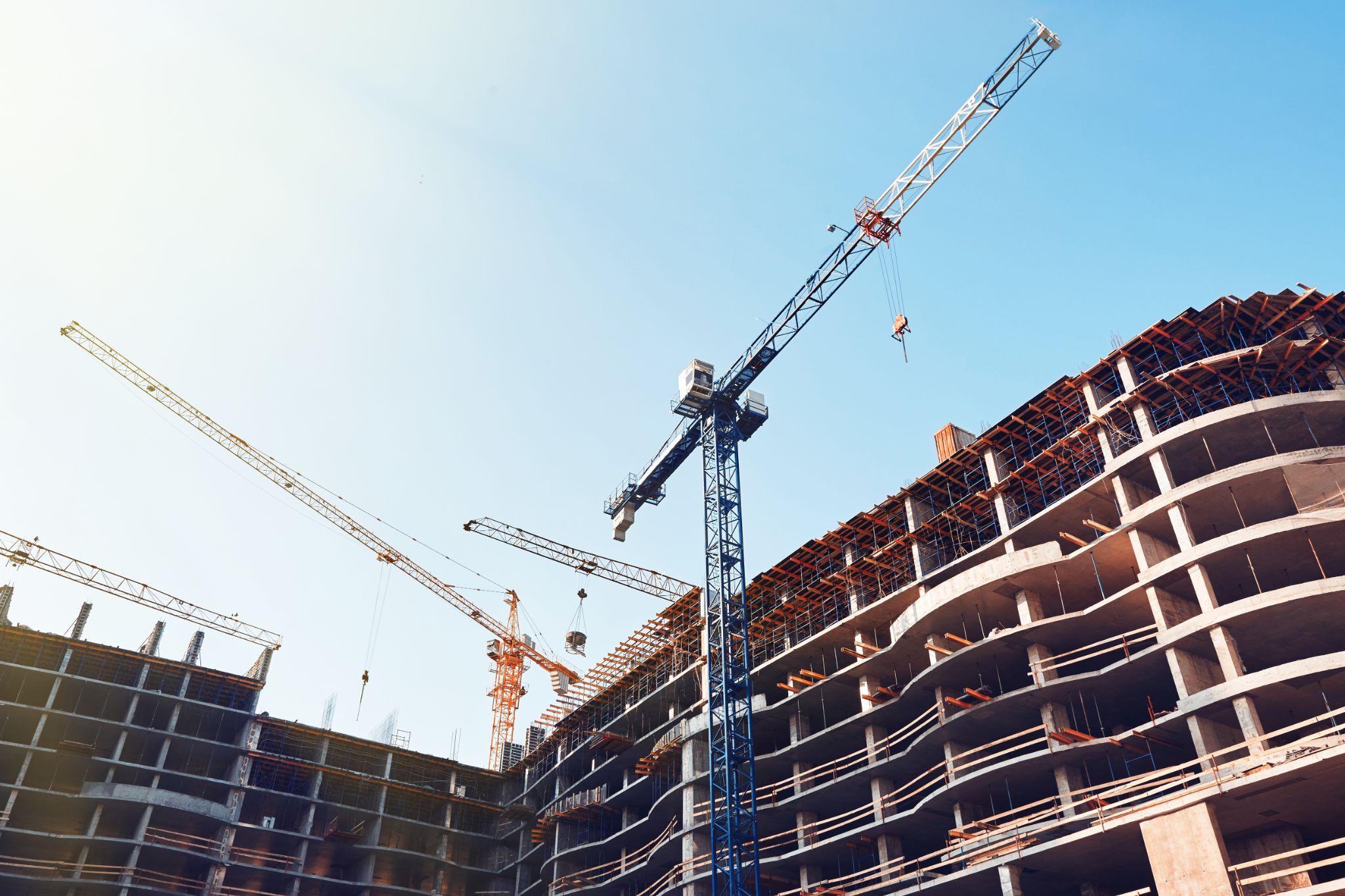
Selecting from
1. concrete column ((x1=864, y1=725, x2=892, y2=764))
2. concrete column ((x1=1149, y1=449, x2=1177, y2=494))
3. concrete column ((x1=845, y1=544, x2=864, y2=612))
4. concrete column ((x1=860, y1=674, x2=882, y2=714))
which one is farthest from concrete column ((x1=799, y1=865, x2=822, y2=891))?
concrete column ((x1=1149, y1=449, x2=1177, y2=494))

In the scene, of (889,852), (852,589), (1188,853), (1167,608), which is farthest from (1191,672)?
(852,589)

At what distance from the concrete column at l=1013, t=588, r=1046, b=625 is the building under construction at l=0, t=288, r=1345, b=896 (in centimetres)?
17

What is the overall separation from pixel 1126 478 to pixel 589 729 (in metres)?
39.9

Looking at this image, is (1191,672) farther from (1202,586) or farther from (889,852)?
(889,852)

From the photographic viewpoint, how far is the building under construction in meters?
33.5

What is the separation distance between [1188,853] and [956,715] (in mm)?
10903

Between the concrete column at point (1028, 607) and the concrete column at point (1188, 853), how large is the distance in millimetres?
9939

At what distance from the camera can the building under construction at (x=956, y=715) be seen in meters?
33.5

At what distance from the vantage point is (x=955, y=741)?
41.3m

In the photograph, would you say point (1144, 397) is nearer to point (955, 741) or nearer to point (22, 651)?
point (955, 741)

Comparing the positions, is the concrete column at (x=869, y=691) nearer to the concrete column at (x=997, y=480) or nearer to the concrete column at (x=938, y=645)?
the concrete column at (x=938, y=645)

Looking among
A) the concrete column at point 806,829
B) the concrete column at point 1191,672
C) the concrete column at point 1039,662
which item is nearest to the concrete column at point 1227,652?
the concrete column at point 1191,672

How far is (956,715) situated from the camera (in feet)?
132

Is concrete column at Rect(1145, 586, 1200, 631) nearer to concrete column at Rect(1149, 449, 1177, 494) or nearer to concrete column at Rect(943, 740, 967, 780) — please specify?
concrete column at Rect(1149, 449, 1177, 494)
